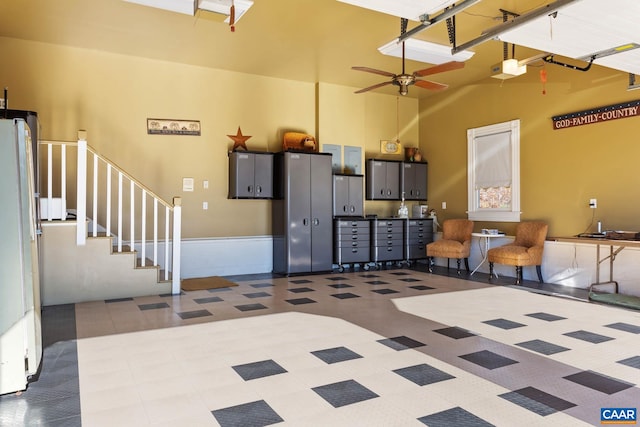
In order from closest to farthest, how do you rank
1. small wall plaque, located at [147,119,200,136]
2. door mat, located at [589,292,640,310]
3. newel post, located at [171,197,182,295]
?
door mat, located at [589,292,640,310]
newel post, located at [171,197,182,295]
small wall plaque, located at [147,119,200,136]

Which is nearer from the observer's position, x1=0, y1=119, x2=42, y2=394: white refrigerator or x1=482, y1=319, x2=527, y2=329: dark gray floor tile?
x1=0, y1=119, x2=42, y2=394: white refrigerator

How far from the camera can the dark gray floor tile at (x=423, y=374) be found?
2.95 meters

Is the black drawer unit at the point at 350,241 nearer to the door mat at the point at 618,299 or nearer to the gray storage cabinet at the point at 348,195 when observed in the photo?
the gray storage cabinet at the point at 348,195

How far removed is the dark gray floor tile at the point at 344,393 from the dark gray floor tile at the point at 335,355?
445mm

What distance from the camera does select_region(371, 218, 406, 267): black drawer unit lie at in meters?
8.40

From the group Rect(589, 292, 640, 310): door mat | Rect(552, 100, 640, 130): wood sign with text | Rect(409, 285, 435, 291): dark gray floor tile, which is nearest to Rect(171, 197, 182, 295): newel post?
Rect(409, 285, 435, 291): dark gray floor tile

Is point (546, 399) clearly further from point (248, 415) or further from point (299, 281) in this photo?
point (299, 281)

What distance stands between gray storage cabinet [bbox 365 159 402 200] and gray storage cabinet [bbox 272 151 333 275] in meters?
1.21

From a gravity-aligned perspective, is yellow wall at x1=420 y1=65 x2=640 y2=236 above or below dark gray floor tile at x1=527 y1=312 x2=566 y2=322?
above

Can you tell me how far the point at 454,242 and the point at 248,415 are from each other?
614 centimetres

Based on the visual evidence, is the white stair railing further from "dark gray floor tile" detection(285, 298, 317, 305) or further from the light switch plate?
"dark gray floor tile" detection(285, 298, 317, 305)

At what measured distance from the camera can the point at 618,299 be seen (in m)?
5.48

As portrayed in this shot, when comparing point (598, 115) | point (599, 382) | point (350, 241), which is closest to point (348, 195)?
point (350, 241)

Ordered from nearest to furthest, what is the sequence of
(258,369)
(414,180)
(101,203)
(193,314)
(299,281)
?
(258,369) → (193,314) → (101,203) → (299,281) → (414,180)
